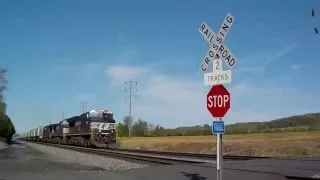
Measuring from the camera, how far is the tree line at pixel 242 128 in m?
96.5

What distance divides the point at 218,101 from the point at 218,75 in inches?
23.5

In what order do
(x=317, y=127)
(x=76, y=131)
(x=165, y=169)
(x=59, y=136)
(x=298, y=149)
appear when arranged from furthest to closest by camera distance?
1. (x=317, y=127)
2. (x=59, y=136)
3. (x=76, y=131)
4. (x=298, y=149)
5. (x=165, y=169)

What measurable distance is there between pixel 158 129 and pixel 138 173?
126299 mm

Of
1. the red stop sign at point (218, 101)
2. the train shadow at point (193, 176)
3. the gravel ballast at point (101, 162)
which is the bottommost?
the gravel ballast at point (101, 162)

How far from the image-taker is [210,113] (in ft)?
31.5

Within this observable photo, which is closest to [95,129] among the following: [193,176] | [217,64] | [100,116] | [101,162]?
[100,116]

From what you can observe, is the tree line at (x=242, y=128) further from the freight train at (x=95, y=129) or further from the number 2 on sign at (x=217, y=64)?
the number 2 on sign at (x=217, y=64)

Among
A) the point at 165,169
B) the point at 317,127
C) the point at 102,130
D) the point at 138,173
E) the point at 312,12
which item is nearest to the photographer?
the point at 138,173

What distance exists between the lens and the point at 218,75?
9500 millimetres

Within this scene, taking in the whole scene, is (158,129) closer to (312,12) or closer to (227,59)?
(312,12)

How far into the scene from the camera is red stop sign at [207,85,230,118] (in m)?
9.30

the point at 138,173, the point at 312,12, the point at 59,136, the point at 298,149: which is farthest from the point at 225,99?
the point at 59,136

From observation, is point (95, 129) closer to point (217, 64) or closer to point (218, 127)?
point (217, 64)

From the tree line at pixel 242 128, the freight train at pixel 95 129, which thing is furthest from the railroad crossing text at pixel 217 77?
the tree line at pixel 242 128
